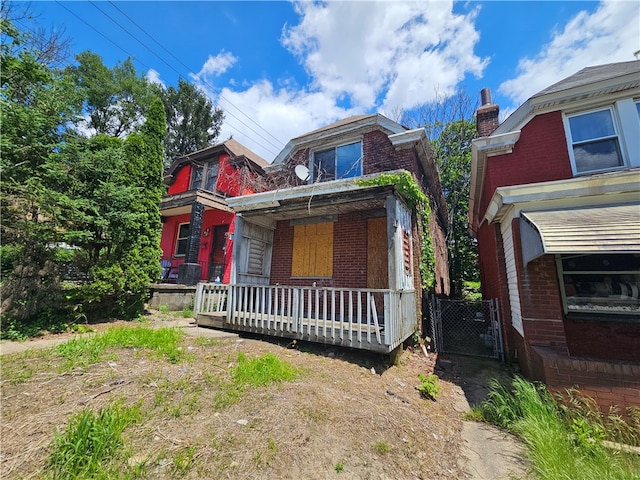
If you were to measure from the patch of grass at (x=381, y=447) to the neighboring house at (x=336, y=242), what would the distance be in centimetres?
207

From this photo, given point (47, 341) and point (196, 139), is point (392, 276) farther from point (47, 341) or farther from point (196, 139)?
point (196, 139)

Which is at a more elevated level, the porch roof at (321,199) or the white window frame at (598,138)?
the white window frame at (598,138)

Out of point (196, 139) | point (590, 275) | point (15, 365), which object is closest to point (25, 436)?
point (15, 365)

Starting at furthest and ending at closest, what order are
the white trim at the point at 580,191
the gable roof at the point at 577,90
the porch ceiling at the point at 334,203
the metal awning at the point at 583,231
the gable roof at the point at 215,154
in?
1. the gable roof at the point at 215,154
2. the porch ceiling at the point at 334,203
3. the gable roof at the point at 577,90
4. the white trim at the point at 580,191
5. the metal awning at the point at 583,231

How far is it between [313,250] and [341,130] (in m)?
4.42

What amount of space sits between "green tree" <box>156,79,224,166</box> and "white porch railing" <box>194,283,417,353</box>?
24.2 m

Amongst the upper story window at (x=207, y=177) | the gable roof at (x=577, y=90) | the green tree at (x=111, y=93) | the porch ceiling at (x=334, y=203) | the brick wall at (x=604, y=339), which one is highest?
the green tree at (x=111, y=93)

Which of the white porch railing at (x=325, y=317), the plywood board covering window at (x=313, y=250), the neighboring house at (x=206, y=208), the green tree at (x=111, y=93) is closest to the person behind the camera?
the white porch railing at (x=325, y=317)

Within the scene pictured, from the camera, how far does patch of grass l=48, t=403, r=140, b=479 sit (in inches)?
80.5

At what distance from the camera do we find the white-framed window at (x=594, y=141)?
17.9ft

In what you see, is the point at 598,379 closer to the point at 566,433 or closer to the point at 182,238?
the point at 566,433

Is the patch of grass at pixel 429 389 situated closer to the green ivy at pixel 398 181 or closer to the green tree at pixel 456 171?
the green ivy at pixel 398 181

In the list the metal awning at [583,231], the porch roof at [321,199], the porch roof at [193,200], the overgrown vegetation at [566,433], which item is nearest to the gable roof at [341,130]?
the porch roof at [321,199]

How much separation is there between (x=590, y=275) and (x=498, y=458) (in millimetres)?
3637
